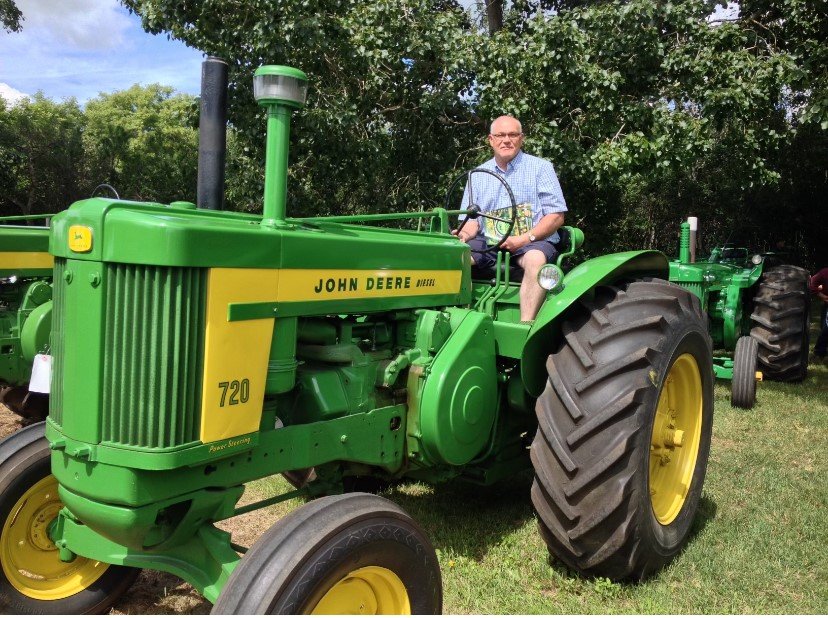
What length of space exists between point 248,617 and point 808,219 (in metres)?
20.8

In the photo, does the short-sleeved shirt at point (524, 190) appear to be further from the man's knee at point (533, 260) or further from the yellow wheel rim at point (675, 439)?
the yellow wheel rim at point (675, 439)

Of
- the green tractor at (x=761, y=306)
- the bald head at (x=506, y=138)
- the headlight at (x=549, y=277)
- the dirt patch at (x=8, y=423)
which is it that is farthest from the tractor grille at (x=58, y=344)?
the green tractor at (x=761, y=306)

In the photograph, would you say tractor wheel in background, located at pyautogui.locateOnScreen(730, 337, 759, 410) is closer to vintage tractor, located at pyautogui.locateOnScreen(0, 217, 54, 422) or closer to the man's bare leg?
the man's bare leg

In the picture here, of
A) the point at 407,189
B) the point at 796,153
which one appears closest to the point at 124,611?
the point at 407,189

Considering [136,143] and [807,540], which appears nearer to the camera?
[807,540]

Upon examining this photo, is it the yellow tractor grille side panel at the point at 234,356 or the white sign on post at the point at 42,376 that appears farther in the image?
the white sign on post at the point at 42,376

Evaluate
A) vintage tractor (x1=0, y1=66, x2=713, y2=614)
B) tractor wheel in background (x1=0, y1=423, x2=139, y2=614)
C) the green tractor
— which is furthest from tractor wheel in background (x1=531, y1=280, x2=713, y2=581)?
the green tractor

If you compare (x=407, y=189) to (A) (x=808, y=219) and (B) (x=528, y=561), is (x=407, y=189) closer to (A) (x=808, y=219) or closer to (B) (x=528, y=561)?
(B) (x=528, y=561)

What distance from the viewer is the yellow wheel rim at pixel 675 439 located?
324 cm

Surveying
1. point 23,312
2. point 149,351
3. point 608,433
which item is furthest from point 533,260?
point 23,312

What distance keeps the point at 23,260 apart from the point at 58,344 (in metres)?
3.24

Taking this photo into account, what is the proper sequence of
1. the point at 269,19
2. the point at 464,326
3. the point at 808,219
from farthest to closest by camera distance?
the point at 808,219, the point at 269,19, the point at 464,326

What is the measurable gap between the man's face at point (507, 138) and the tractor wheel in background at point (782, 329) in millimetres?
4413

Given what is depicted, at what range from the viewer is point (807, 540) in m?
3.32
